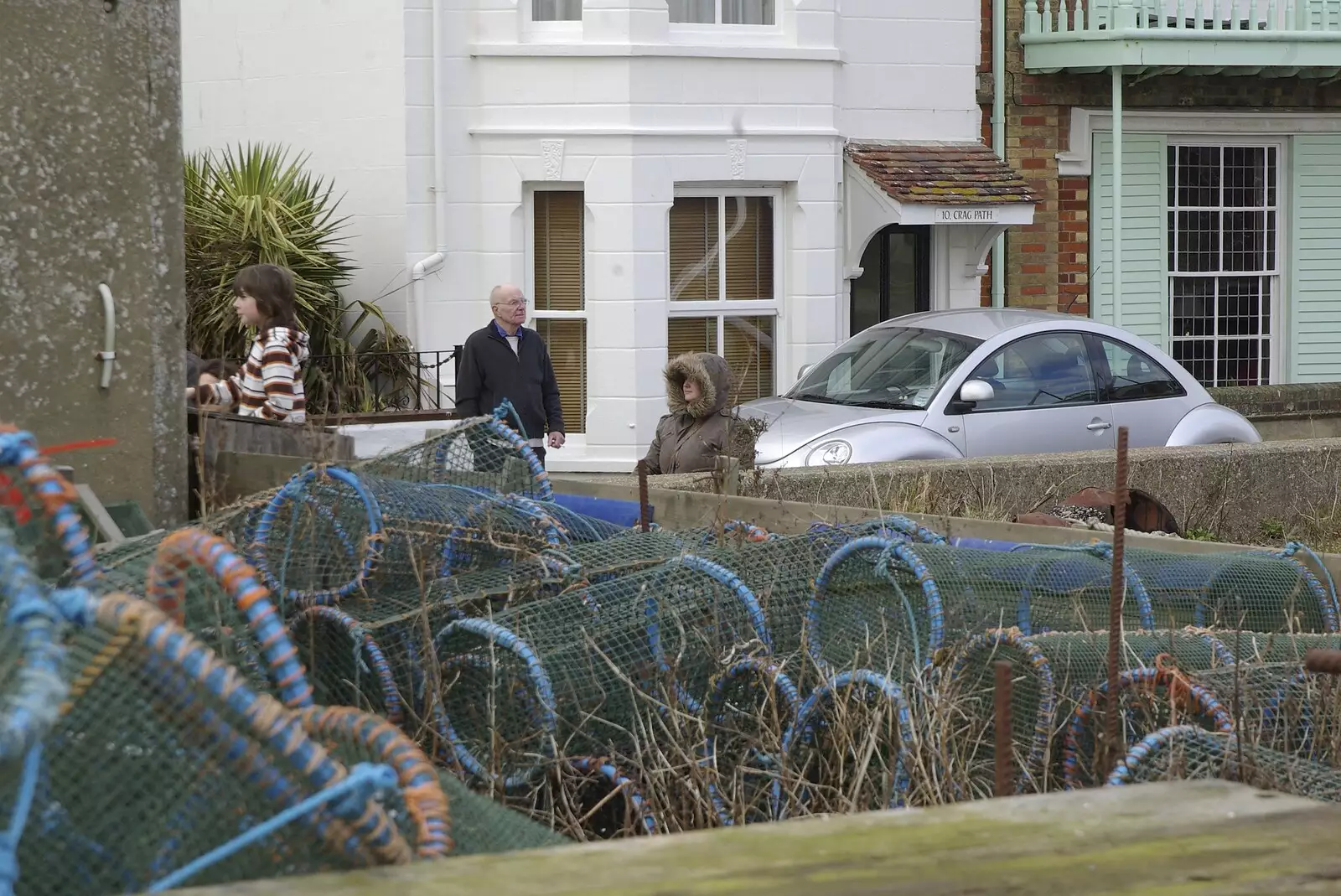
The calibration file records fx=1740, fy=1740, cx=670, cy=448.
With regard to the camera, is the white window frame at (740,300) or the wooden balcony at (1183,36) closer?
the white window frame at (740,300)

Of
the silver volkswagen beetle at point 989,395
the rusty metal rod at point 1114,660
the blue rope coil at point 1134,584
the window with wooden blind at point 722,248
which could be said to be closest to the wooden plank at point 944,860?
the rusty metal rod at point 1114,660

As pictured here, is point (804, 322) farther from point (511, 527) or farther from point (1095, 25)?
point (511, 527)

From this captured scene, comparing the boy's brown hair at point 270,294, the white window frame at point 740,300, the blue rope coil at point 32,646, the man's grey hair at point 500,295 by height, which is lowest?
the blue rope coil at point 32,646

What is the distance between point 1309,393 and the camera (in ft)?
52.8

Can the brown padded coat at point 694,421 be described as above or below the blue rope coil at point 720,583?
above

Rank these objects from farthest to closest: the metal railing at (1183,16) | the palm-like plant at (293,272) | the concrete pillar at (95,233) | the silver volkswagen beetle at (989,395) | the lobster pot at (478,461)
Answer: the metal railing at (1183,16)
the palm-like plant at (293,272)
the silver volkswagen beetle at (989,395)
the lobster pot at (478,461)
the concrete pillar at (95,233)

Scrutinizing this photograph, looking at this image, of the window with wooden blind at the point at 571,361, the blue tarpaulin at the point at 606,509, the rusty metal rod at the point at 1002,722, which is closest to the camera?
the rusty metal rod at the point at 1002,722

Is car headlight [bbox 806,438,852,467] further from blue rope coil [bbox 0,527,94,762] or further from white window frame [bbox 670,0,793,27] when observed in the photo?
blue rope coil [bbox 0,527,94,762]

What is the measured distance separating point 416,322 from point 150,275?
8.02 metres

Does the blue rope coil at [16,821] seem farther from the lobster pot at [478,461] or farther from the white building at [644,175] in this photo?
the white building at [644,175]

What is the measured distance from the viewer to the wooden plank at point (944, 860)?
6.35 feet

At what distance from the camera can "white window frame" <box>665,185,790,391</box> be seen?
13.8 metres

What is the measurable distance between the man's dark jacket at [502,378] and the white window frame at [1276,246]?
892 cm

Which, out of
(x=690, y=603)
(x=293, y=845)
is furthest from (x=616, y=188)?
(x=293, y=845)
